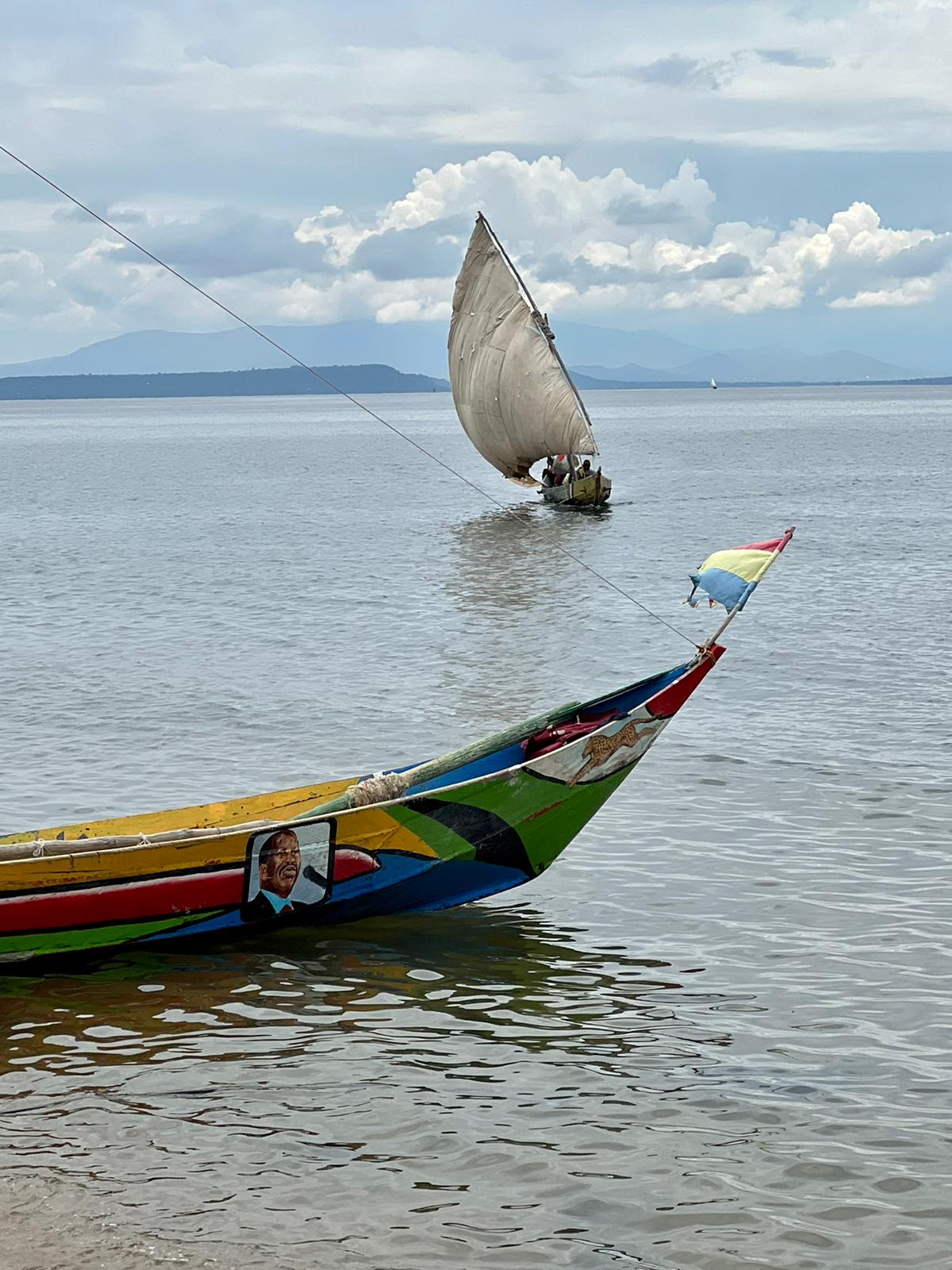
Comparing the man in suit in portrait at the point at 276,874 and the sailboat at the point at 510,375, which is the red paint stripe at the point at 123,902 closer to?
the man in suit in portrait at the point at 276,874

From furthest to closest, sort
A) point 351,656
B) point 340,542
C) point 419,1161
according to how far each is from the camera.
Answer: point 340,542
point 351,656
point 419,1161

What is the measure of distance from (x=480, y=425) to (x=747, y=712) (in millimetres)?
44270

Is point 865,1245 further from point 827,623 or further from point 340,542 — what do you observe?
point 340,542

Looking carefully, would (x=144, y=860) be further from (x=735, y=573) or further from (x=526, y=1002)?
(x=735, y=573)

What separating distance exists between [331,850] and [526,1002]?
7.13 ft

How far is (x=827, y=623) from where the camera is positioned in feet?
108

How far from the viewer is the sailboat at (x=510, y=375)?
62.1m

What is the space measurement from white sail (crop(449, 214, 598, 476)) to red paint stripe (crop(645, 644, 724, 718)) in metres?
47.6

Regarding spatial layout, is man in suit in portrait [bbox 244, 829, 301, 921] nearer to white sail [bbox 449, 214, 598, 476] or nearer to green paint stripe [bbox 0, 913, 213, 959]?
green paint stripe [bbox 0, 913, 213, 959]

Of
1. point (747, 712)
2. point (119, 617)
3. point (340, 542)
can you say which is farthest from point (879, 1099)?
point (340, 542)

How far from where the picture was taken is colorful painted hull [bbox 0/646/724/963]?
12.6 m

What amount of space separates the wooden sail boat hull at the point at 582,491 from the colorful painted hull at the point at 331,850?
172ft

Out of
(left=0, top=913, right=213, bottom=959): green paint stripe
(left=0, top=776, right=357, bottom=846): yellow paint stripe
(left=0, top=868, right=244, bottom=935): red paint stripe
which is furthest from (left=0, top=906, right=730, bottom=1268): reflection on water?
(left=0, top=776, right=357, bottom=846): yellow paint stripe

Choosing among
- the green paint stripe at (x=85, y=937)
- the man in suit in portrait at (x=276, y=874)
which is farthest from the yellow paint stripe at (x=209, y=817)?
the green paint stripe at (x=85, y=937)
